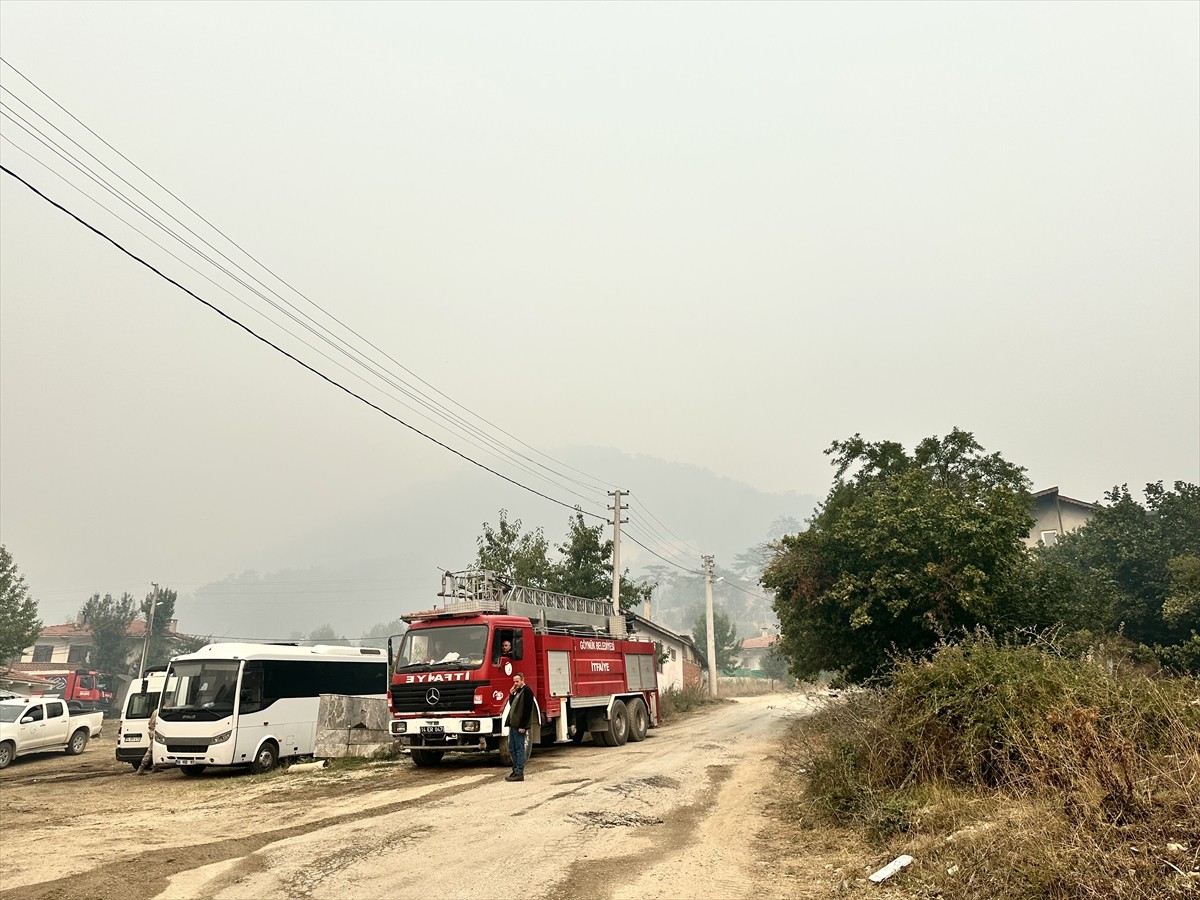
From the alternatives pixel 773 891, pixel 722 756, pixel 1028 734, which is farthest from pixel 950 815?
pixel 722 756

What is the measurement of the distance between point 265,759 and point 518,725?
699 cm

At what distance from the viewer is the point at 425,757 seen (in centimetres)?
1656

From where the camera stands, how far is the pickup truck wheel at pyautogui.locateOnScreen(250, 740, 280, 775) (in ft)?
56.1

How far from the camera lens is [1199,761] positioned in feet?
19.8

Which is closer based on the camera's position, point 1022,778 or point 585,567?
point 1022,778

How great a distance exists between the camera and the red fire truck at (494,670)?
15.5 m

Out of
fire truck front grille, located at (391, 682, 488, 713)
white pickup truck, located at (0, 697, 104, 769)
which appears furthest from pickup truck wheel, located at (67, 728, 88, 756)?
fire truck front grille, located at (391, 682, 488, 713)

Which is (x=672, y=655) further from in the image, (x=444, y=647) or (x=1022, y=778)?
(x=1022, y=778)

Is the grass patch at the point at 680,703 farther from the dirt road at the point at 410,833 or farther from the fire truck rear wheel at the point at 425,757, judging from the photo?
the dirt road at the point at 410,833

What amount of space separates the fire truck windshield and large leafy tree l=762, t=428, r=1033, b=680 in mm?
8451

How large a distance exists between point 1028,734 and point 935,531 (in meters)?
10.6

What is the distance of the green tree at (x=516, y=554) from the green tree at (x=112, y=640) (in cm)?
5050

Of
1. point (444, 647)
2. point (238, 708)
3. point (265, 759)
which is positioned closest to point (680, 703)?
point (265, 759)

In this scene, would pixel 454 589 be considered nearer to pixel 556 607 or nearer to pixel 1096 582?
pixel 556 607
